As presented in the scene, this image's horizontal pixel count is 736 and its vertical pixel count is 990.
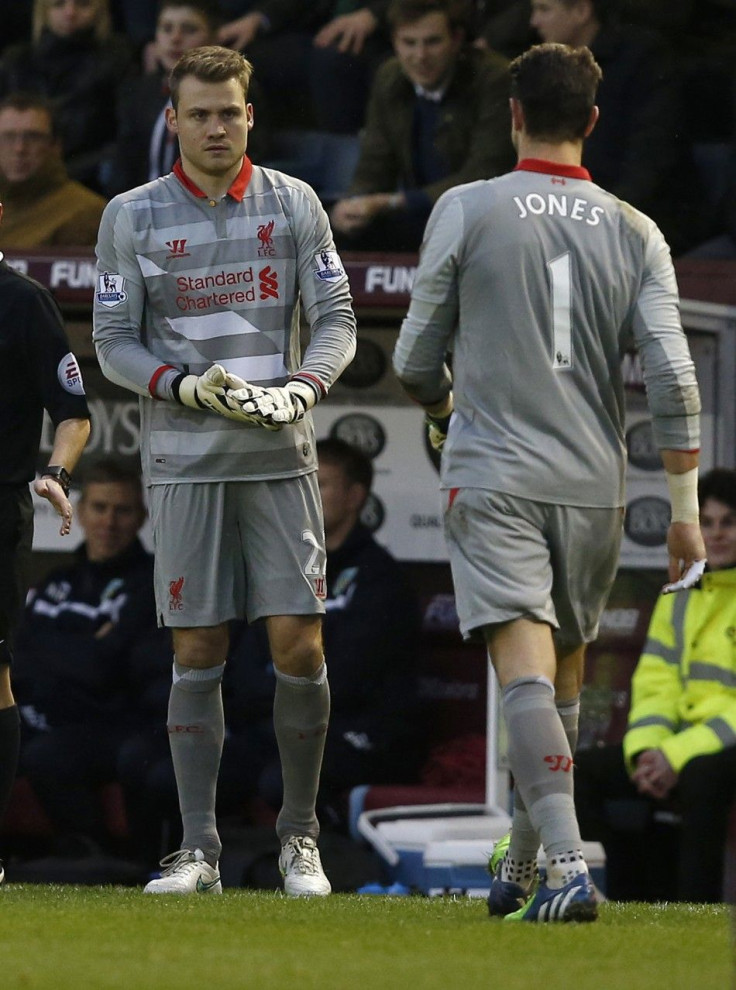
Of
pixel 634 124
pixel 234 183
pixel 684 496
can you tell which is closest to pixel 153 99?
pixel 634 124

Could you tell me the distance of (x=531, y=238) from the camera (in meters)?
4.14

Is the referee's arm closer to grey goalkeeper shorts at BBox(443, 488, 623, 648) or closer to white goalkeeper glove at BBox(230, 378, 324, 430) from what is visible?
white goalkeeper glove at BBox(230, 378, 324, 430)

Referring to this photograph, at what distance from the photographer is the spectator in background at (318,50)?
838 cm

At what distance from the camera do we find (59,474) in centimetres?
504

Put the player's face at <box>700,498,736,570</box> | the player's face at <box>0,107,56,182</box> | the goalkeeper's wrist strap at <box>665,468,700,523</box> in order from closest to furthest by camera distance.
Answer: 1. the goalkeeper's wrist strap at <box>665,468,700,523</box>
2. the player's face at <box>700,498,736,570</box>
3. the player's face at <box>0,107,56,182</box>

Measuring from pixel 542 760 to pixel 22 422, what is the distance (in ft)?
6.03

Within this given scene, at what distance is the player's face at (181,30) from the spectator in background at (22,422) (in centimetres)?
356

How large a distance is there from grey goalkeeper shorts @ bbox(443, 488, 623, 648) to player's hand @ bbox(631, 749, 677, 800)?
228cm

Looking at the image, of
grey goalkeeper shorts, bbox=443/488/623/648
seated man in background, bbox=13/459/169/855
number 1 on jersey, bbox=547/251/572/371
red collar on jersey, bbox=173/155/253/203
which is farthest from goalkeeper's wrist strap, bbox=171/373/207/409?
seated man in background, bbox=13/459/169/855

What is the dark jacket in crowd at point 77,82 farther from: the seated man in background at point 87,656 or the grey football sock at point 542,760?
the grey football sock at point 542,760

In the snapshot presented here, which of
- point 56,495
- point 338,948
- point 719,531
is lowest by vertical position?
point 338,948

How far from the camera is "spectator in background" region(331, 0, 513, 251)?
764 cm

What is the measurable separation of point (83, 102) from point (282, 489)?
437 centimetres

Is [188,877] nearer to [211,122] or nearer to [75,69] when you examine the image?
[211,122]
